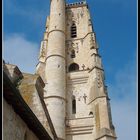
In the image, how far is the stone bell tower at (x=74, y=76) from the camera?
1022 inches

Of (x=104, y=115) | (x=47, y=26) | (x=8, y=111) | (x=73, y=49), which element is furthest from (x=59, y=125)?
(x=8, y=111)

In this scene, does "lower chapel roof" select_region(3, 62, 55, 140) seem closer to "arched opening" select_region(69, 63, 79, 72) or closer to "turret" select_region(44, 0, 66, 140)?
"turret" select_region(44, 0, 66, 140)

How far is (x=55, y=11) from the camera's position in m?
34.7

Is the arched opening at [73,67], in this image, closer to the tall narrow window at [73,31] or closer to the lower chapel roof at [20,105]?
the tall narrow window at [73,31]

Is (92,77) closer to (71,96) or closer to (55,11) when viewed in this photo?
(71,96)

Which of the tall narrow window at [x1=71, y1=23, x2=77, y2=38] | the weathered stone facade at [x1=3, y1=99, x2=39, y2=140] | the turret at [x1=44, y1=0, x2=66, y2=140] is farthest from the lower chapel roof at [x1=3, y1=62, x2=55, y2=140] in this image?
the tall narrow window at [x1=71, y1=23, x2=77, y2=38]

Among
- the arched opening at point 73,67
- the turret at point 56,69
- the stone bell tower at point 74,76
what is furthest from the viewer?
the arched opening at point 73,67

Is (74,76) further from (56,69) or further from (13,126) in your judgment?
(13,126)

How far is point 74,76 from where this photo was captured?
30188 mm

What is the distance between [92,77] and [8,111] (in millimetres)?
20621

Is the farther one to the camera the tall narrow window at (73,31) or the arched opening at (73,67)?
the tall narrow window at (73,31)

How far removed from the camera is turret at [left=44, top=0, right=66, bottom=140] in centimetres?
2664

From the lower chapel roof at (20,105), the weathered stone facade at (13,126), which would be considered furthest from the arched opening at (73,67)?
the weathered stone facade at (13,126)

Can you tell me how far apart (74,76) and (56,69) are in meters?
1.69
